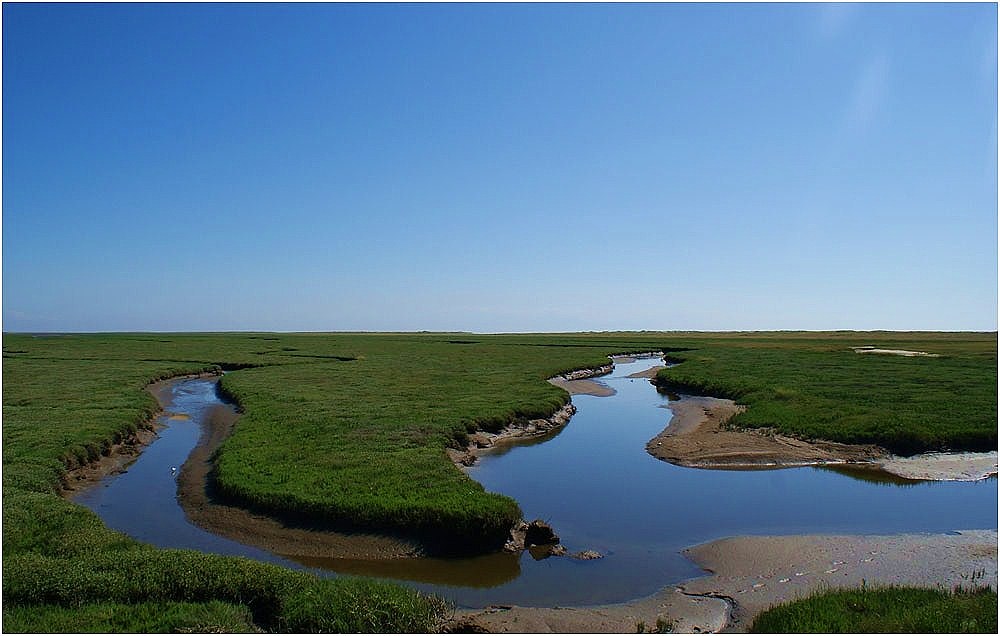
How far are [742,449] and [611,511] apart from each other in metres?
10.0

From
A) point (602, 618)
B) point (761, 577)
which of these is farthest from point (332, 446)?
point (761, 577)

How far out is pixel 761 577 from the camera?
46.9 ft

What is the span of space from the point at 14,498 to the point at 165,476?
647 cm

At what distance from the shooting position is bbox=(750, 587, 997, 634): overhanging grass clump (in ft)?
33.9

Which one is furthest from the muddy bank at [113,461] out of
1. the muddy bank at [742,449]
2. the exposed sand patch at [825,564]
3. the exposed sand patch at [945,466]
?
the exposed sand patch at [945,466]

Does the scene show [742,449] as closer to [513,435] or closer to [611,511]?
[611,511]

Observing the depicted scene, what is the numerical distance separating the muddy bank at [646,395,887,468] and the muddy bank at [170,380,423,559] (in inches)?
552

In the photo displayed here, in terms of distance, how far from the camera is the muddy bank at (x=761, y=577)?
474 inches

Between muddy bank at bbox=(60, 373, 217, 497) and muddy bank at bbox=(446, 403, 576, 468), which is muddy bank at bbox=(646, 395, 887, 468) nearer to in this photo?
muddy bank at bbox=(446, 403, 576, 468)

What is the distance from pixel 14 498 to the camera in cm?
1738

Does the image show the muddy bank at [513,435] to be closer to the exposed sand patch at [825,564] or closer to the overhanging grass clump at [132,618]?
the exposed sand patch at [825,564]

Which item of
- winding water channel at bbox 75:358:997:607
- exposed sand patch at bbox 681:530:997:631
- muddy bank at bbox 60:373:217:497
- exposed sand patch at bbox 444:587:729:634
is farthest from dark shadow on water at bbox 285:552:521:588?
muddy bank at bbox 60:373:217:497

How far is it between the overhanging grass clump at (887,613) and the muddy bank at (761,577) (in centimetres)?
94

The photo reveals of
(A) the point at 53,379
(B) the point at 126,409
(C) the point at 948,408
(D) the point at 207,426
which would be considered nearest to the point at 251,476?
(D) the point at 207,426
